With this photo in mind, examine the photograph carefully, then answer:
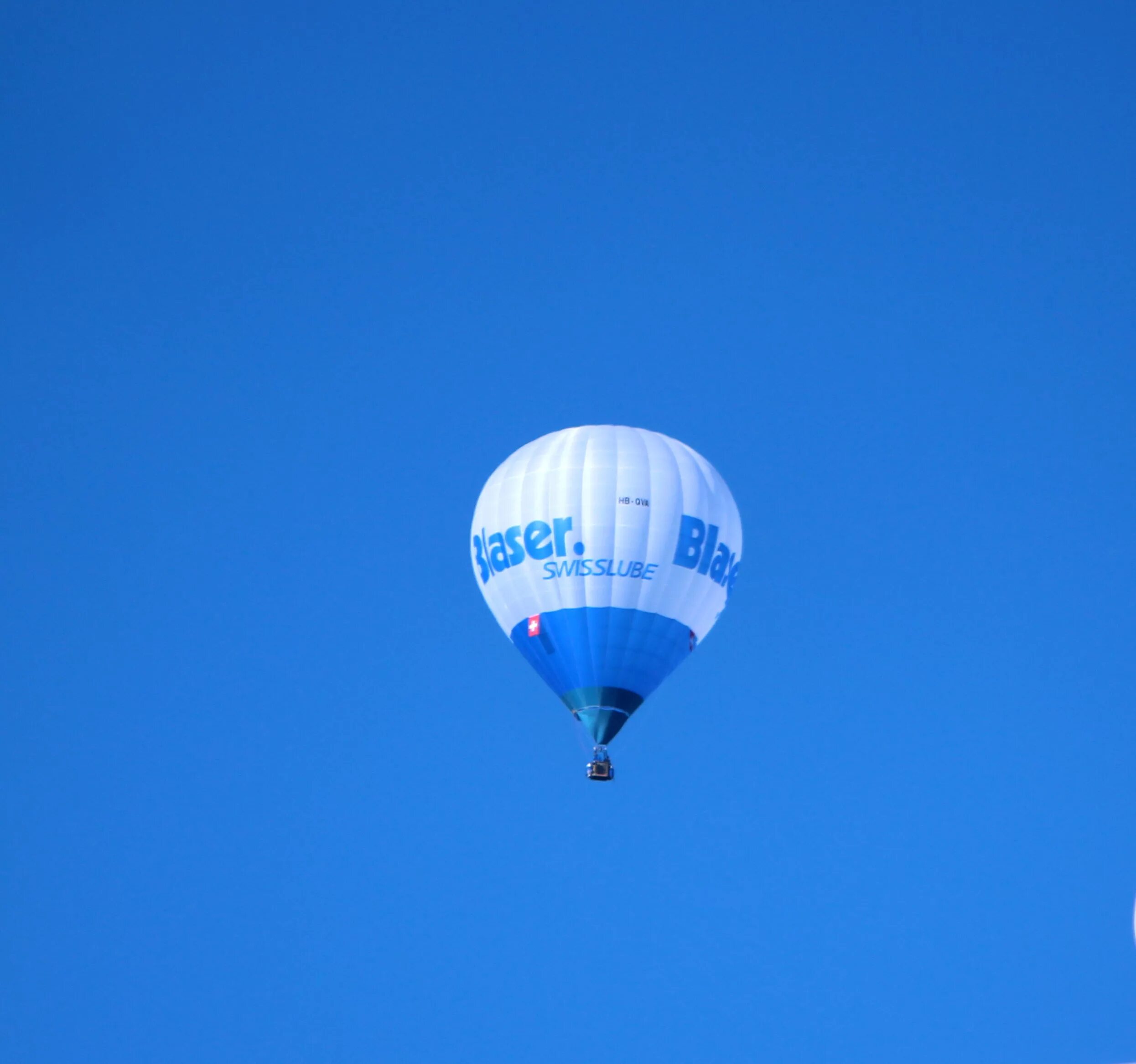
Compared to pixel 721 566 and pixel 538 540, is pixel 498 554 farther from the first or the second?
pixel 721 566

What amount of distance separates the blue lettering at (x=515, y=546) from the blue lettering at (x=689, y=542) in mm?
2917

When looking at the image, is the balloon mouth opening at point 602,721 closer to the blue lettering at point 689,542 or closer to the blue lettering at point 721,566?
the blue lettering at point 689,542

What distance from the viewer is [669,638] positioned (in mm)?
51188

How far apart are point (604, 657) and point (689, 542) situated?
274 centimetres

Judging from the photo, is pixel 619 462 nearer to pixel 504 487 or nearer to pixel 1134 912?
pixel 504 487

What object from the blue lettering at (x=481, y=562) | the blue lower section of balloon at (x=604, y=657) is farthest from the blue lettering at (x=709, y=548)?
the blue lettering at (x=481, y=562)

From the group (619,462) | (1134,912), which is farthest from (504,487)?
(1134,912)

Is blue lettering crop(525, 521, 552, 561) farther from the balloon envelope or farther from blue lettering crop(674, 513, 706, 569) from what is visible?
blue lettering crop(674, 513, 706, 569)

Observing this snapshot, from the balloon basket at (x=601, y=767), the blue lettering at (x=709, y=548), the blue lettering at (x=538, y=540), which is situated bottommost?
the balloon basket at (x=601, y=767)

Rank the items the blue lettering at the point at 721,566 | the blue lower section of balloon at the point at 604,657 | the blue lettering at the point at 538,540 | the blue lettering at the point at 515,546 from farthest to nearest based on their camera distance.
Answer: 1. the blue lettering at the point at 721,566
2. the blue lettering at the point at 515,546
3. the blue lettering at the point at 538,540
4. the blue lower section of balloon at the point at 604,657

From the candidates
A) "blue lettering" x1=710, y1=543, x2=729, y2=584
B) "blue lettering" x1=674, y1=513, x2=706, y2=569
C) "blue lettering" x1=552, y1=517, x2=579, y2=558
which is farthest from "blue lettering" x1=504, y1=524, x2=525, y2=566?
"blue lettering" x1=710, y1=543, x2=729, y2=584

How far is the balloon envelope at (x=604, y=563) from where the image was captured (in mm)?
50625

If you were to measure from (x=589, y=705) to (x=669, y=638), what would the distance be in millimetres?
1997

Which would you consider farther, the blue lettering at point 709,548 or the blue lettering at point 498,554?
the blue lettering at point 498,554
